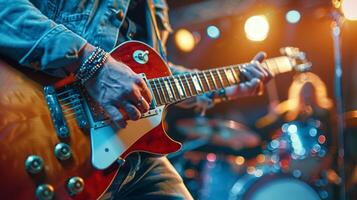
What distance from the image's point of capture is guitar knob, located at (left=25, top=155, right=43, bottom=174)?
1.20m

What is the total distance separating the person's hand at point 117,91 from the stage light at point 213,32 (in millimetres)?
3266

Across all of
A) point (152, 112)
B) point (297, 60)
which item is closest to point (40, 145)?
point (152, 112)

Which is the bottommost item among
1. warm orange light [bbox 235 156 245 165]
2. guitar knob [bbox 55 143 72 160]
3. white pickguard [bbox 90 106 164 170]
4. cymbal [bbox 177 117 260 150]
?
warm orange light [bbox 235 156 245 165]

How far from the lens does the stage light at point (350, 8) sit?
2.58 meters

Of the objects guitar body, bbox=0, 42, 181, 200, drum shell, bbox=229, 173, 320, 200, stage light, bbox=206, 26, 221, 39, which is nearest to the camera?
guitar body, bbox=0, 42, 181, 200

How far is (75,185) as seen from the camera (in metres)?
1.26

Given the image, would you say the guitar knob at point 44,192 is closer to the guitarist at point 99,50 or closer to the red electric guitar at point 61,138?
the red electric guitar at point 61,138

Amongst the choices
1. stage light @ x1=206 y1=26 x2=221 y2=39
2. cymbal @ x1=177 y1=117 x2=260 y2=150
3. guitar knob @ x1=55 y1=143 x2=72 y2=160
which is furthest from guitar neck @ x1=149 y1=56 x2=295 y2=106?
stage light @ x1=206 y1=26 x2=221 y2=39

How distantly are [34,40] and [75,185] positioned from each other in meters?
0.41

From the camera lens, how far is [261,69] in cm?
215

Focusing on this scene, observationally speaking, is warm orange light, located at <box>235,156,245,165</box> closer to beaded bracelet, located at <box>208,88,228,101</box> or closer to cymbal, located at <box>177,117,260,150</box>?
cymbal, located at <box>177,117,260,150</box>

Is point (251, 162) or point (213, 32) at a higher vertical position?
point (213, 32)

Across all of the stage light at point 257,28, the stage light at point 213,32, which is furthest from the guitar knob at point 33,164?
the stage light at point 213,32

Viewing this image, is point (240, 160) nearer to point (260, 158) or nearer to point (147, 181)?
point (260, 158)
